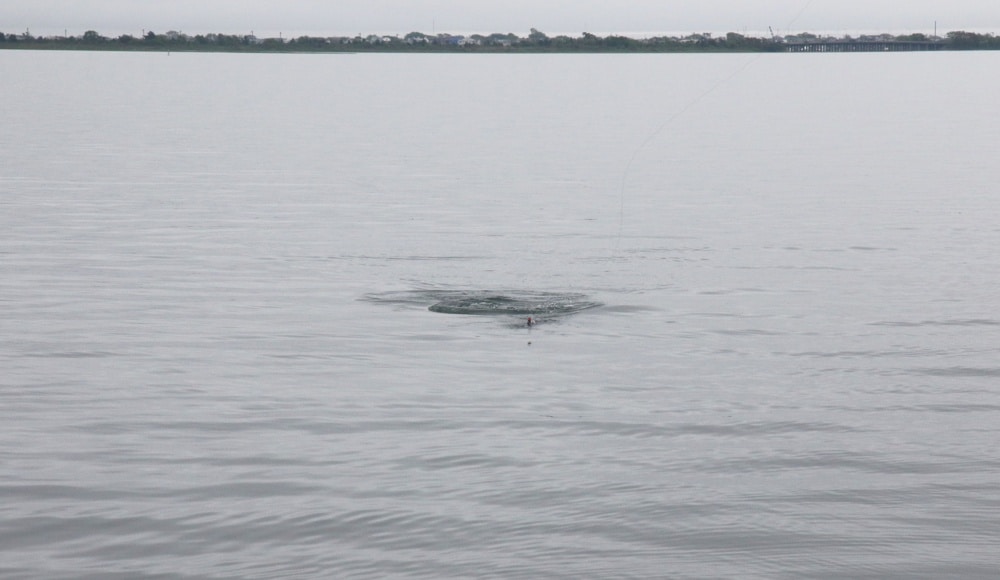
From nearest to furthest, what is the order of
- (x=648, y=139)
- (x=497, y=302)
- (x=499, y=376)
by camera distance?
(x=499, y=376)
(x=497, y=302)
(x=648, y=139)

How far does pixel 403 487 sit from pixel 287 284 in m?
10.0

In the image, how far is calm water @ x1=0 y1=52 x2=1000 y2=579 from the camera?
1034 centimetres

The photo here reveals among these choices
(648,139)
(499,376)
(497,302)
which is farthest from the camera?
(648,139)

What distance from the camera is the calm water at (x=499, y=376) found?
10336 millimetres

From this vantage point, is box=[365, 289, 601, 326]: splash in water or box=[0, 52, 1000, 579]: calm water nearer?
box=[0, 52, 1000, 579]: calm water

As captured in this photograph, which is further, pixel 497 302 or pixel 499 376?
pixel 497 302

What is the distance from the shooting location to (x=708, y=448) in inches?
494

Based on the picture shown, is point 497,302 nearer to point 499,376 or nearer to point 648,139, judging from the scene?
point 499,376

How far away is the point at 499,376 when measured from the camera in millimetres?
15086

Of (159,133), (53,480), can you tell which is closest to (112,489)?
(53,480)

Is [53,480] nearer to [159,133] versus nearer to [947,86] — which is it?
[159,133]

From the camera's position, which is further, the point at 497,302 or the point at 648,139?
the point at 648,139

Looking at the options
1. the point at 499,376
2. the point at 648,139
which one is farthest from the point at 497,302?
the point at 648,139

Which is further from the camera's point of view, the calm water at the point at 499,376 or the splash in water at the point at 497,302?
the splash in water at the point at 497,302
